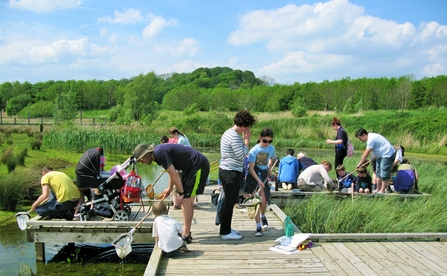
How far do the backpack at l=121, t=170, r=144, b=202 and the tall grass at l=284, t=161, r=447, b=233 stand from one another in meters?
2.58

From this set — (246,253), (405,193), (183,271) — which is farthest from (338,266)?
(405,193)

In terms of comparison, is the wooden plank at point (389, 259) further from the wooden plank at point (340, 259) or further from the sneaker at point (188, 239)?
the sneaker at point (188, 239)

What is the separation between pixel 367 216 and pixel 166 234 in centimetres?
341

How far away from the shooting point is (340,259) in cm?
461

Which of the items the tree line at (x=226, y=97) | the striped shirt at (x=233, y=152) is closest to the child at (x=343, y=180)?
the striped shirt at (x=233, y=152)

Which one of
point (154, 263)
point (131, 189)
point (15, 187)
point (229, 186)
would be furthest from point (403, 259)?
point (15, 187)

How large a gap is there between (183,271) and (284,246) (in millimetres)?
1334

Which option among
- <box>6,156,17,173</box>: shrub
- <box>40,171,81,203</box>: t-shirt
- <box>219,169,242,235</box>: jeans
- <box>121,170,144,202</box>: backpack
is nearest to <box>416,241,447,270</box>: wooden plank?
<box>219,169,242,235</box>: jeans

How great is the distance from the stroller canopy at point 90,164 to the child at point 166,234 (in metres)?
1.71

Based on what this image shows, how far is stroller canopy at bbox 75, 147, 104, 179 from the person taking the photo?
595 cm

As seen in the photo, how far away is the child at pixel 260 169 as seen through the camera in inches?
206

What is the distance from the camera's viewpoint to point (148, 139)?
19.1 m

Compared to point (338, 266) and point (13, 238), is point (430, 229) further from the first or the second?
point (13, 238)

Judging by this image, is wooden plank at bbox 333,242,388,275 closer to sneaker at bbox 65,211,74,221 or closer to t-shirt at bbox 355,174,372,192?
t-shirt at bbox 355,174,372,192
